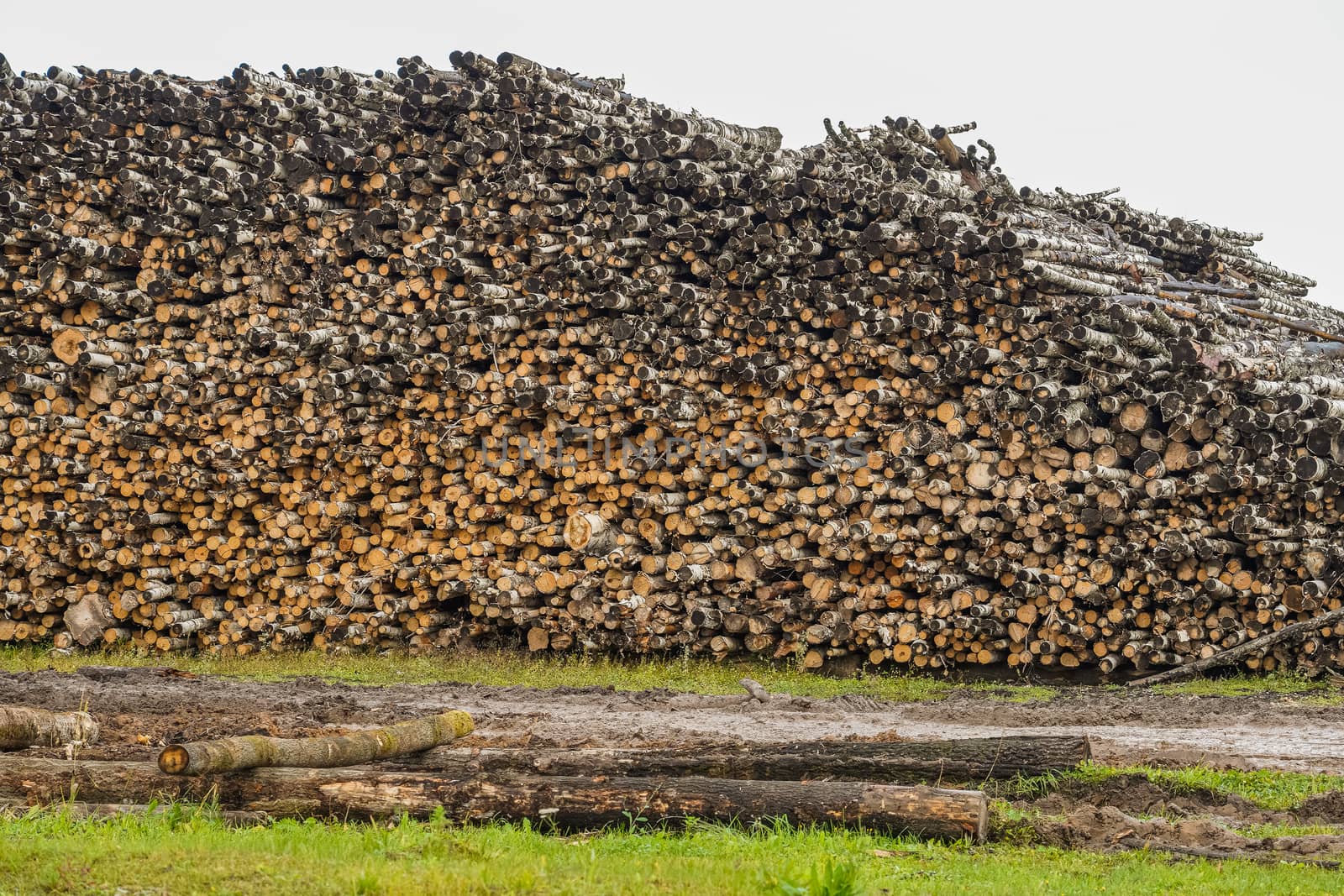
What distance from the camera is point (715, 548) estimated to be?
13188 millimetres

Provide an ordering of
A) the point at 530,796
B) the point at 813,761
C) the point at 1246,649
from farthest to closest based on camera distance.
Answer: the point at 1246,649
the point at 813,761
the point at 530,796

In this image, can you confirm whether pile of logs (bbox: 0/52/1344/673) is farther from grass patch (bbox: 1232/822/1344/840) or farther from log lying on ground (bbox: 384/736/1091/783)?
grass patch (bbox: 1232/822/1344/840)

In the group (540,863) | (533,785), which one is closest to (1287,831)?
(533,785)

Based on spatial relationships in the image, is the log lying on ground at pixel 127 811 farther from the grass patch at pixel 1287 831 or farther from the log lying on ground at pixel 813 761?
the grass patch at pixel 1287 831

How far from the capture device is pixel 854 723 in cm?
973

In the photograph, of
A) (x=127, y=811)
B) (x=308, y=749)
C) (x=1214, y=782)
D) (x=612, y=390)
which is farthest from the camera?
(x=612, y=390)

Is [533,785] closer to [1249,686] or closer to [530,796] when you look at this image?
[530,796]

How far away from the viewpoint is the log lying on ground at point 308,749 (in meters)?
5.76

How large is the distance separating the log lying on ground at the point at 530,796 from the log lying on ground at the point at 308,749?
88mm

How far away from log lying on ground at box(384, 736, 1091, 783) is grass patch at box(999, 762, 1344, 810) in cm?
7

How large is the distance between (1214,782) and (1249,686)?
15.0ft

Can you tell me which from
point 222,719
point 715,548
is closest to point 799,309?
point 715,548

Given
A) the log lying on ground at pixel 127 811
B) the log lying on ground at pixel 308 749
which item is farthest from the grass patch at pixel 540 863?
the log lying on ground at pixel 308 749

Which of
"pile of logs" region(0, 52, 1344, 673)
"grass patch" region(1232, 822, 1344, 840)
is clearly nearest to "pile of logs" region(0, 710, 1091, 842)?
"grass patch" region(1232, 822, 1344, 840)
